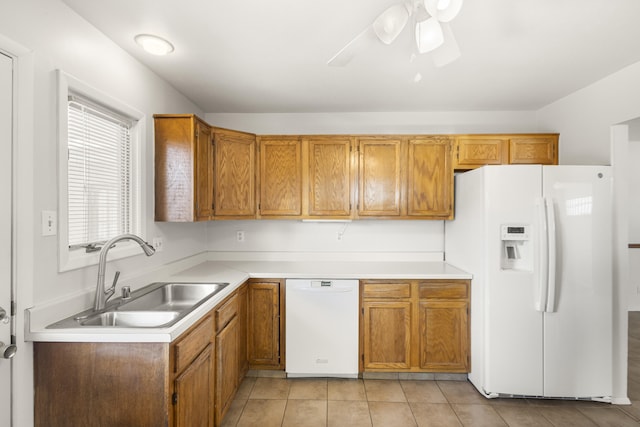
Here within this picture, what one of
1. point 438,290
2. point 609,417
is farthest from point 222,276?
point 609,417

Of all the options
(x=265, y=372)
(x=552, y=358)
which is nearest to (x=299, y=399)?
(x=265, y=372)

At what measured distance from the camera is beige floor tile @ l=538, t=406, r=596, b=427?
6.89ft

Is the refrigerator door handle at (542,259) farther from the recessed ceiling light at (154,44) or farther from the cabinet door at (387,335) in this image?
the recessed ceiling light at (154,44)

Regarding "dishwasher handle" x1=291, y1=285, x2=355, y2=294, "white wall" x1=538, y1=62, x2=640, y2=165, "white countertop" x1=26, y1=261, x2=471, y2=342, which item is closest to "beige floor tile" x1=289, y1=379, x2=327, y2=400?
"dishwasher handle" x1=291, y1=285, x2=355, y2=294

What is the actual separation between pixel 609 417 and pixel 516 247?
128 centimetres

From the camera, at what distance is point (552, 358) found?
2.28 metres

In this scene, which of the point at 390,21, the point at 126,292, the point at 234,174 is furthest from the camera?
the point at 234,174

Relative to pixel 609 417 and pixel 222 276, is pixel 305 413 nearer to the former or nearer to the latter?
pixel 222 276

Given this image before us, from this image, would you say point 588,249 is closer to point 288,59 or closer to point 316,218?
point 316,218

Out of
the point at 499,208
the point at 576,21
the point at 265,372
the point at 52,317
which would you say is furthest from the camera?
the point at 265,372

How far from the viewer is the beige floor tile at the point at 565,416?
2.10 metres

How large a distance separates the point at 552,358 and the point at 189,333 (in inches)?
98.9

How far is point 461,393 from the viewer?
8.13 feet

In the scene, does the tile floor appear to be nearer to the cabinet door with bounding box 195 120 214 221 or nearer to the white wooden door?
the white wooden door
